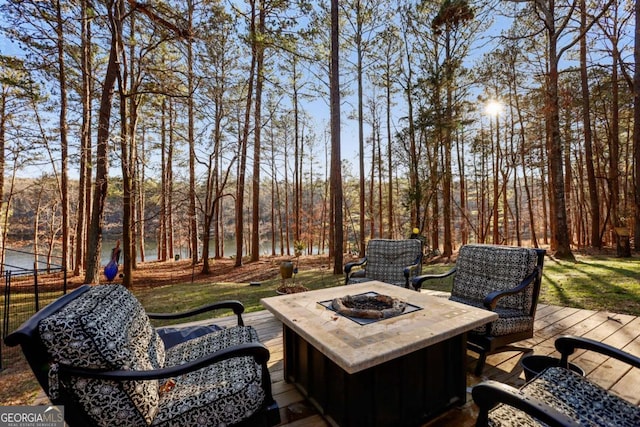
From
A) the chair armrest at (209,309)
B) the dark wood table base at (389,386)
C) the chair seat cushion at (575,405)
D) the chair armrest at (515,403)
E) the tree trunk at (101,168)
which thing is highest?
the tree trunk at (101,168)

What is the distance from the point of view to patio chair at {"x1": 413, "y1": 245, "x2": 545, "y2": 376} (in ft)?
6.86

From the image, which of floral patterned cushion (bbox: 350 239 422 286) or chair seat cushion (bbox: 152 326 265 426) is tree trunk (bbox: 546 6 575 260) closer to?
floral patterned cushion (bbox: 350 239 422 286)

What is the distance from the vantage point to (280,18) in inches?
224

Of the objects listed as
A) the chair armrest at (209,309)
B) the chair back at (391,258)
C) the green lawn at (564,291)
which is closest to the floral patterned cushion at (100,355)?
the chair armrest at (209,309)

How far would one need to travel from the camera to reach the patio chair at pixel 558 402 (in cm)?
104

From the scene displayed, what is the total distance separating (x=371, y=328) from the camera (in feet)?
5.24

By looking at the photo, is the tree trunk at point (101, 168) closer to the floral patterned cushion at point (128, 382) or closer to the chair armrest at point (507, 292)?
the floral patterned cushion at point (128, 382)

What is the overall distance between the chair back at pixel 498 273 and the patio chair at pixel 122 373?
223cm

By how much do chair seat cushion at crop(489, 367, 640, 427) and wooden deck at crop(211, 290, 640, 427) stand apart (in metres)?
0.51

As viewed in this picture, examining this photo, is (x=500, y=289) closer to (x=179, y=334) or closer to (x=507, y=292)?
(x=507, y=292)

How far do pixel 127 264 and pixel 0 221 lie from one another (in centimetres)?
718

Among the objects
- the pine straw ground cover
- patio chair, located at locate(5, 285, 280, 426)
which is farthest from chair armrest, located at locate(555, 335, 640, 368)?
the pine straw ground cover

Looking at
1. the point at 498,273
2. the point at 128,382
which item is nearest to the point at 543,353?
the point at 498,273

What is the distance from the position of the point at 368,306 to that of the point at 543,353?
64.3 inches
